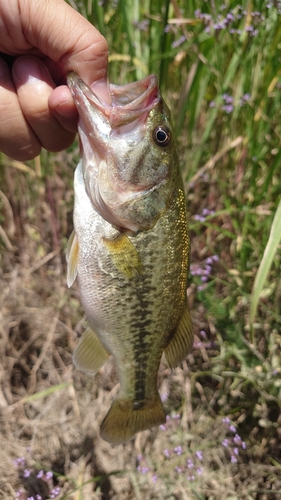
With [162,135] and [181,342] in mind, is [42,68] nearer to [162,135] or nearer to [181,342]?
[162,135]

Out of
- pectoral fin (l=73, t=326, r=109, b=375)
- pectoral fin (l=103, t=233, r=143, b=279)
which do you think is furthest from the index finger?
pectoral fin (l=73, t=326, r=109, b=375)

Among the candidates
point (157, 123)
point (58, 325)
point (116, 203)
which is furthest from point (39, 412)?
point (157, 123)

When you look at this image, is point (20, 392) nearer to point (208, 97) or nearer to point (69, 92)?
point (69, 92)

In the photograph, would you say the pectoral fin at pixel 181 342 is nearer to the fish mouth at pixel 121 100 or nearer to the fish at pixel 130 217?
the fish at pixel 130 217

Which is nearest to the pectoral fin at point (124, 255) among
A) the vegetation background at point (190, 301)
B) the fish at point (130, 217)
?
the fish at point (130, 217)

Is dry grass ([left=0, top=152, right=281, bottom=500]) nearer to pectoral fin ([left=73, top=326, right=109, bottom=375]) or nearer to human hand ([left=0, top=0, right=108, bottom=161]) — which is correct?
pectoral fin ([left=73, top=326, right=109, bottom=375])

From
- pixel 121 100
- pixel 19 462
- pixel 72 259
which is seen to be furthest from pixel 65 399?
pixel 121 100
